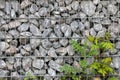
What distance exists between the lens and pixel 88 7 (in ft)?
13.6

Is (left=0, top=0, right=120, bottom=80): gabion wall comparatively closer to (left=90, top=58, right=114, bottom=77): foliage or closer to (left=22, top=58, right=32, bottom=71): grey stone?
(left=22, top=58, right=32, bottom=71): grey stone

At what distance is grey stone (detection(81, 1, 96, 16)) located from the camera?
13.6ft

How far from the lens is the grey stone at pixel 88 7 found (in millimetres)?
4148

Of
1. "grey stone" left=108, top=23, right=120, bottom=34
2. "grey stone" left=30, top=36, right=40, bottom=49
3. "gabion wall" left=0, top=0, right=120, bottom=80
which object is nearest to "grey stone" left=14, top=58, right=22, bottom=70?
"gabion wall" left=0, top=0, right=120, bottom=80

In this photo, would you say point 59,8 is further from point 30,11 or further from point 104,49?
point 104,49

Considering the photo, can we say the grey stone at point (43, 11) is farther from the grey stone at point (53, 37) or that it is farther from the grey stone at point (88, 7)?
the grey stone at point (88, 7)

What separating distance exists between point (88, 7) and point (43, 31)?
0.61 metres

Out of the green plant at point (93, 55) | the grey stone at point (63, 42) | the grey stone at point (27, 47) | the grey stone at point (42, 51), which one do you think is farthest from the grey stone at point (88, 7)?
the grey stone at point (27, 47)

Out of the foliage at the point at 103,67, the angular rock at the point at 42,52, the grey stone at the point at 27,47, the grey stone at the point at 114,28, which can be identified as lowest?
the foliage at the point at 103,67

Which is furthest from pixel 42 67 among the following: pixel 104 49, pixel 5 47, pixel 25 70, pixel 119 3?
pixel 119 3

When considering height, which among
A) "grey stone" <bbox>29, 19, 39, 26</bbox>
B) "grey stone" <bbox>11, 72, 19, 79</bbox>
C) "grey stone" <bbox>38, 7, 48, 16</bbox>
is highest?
"grey stone" <bbox>38, 7, 48, 16</bbox>

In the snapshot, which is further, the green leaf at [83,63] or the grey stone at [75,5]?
the grey stone at [75,5]

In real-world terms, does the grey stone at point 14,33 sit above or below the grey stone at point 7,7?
below

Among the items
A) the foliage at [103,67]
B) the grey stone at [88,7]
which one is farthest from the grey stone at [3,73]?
the grey stone at [88,7]
